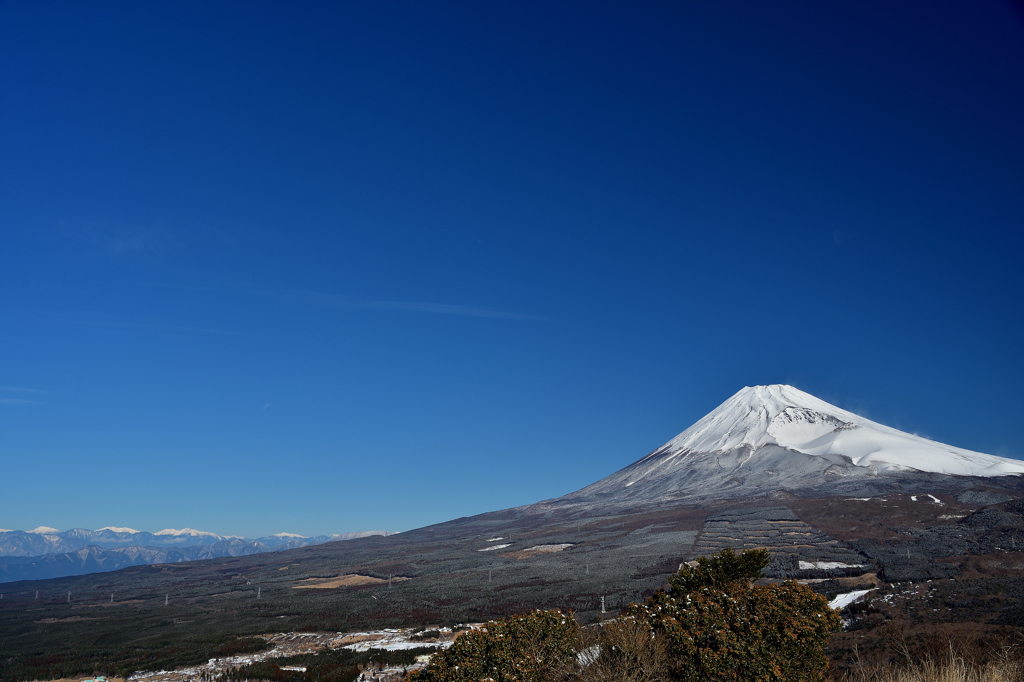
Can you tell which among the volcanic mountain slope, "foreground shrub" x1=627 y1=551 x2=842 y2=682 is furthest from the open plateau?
"foreground shrub" x1=627 y1=551 x2=842 y2=682

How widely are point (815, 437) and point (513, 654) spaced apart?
502ft

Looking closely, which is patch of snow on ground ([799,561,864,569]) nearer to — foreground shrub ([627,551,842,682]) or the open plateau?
the open plateau

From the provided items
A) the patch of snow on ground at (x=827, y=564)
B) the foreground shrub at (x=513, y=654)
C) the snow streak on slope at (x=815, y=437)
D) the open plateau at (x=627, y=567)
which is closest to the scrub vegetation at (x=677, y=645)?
the foreground shrub at (x=513, y=654)

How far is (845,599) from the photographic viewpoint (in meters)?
A: 28.8

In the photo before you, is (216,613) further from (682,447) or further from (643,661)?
(682,447)

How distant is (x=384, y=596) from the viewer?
5081 centimetres

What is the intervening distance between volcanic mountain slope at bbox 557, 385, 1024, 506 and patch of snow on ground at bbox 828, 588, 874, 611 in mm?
69346

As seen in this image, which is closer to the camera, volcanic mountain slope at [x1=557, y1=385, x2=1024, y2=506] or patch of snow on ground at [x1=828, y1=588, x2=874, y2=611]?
patch of snow on ground at [x1=828, y1=588, x2=874, y2=611]

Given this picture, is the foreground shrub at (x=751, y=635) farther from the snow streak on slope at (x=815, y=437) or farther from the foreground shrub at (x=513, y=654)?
the snow streak on slope at (x=815, y=437)

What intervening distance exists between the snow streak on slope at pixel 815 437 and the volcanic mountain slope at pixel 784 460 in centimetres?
21

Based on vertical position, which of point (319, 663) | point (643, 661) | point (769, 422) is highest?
point (769, 422)

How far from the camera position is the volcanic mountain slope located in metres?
104

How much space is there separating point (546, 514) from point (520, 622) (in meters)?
123

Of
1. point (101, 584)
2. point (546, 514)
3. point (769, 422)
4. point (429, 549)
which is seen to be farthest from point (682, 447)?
point (101, 584)
